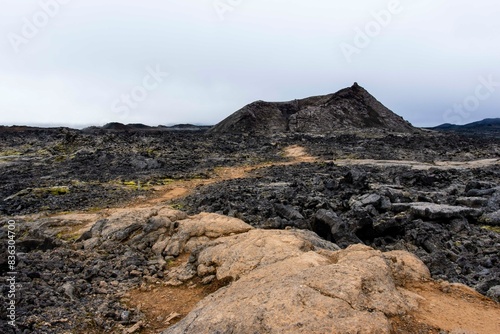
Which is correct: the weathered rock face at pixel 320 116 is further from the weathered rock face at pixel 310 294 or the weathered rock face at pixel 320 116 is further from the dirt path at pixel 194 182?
the weathered rock face at pixel 310 294

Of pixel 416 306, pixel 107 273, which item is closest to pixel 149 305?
pixel 107 273

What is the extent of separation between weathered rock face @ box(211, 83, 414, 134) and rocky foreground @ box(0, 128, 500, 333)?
36083 mm

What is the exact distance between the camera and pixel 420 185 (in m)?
23.1

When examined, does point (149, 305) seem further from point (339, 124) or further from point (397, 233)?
point (339, 124)

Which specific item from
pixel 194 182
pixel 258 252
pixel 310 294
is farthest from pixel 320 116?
pixel 310 294

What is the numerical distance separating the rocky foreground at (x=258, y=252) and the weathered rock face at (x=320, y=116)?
36.1 metres

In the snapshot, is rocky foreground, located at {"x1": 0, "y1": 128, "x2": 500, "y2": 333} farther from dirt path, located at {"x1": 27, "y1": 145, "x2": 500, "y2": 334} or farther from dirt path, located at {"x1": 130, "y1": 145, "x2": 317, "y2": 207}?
dirt path, located at {"x1": 130, "y1": 145, "x2": 317, "y2": 207}

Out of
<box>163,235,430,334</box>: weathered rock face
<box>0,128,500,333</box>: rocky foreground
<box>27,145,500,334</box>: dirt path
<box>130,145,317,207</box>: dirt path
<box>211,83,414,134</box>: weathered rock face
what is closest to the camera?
<box>163,235,430,334</box>: weathered rock face

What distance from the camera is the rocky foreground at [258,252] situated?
6238 mm

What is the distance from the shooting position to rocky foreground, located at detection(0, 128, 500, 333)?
6.24m

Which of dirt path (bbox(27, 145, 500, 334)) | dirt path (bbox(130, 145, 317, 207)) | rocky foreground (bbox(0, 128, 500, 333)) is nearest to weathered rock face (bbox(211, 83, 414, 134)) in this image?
dirt path (bbox(130, 145, 317, 207))


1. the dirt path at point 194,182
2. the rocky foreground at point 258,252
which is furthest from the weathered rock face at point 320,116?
the rocky foreground at point 258,252

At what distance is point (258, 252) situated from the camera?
9.13 meters

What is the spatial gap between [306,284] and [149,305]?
4218mm
